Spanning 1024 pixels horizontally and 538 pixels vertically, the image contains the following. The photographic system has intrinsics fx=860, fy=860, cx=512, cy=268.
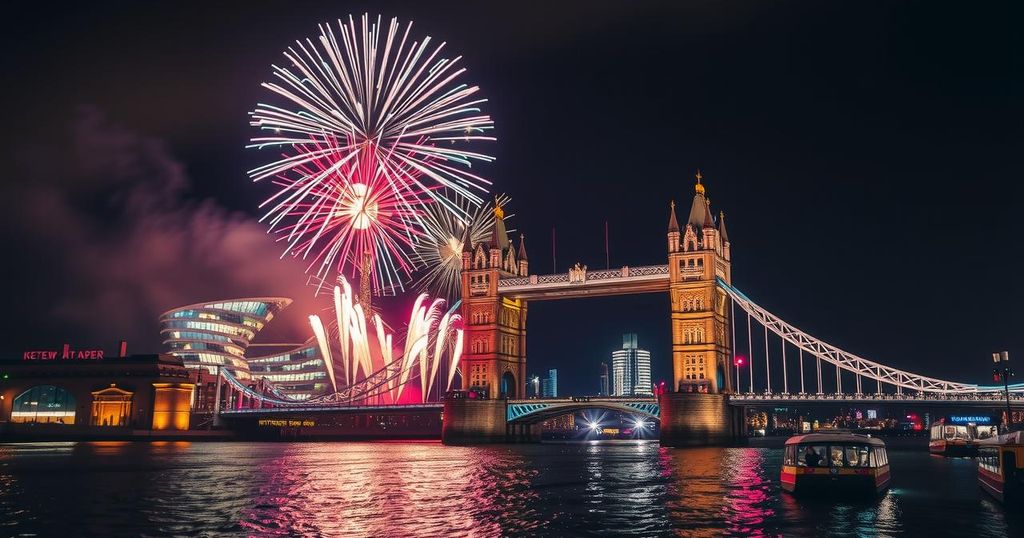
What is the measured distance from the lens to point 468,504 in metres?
38.1

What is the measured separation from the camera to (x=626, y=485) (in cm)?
4866

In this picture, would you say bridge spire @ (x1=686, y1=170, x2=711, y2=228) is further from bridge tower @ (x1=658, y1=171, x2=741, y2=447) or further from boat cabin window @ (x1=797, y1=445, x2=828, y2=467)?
boat cabin window @ (x1=797, y1=445, x2=828, y2=467)

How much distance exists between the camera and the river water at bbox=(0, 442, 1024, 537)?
3034 centimetres

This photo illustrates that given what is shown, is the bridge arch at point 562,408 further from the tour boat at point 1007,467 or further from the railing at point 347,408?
the tour boat at point 1007,467

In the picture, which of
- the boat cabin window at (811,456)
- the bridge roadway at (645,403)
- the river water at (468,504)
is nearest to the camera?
the river water at (468,504)

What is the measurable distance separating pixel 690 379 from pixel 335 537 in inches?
3378

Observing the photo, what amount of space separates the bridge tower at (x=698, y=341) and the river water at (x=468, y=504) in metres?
41.2

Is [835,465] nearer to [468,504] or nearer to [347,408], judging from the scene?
[468,504]

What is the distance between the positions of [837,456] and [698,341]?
6980 centimetres

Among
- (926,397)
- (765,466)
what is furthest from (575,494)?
(926,397)

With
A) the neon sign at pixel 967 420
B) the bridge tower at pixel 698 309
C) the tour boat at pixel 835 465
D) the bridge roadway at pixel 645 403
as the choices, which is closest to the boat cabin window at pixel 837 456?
the tour boat at pixel 835 465

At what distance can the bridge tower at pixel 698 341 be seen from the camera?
336 ft

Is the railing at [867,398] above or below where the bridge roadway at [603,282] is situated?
below

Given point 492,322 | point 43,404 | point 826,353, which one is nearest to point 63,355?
point 43,404
